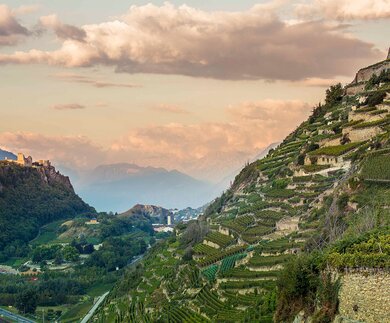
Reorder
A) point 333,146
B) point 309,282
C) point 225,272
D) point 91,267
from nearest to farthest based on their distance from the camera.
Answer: point 309,282
point 225,272
point 333,146
point 91,267

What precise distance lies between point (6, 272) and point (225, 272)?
266 ft

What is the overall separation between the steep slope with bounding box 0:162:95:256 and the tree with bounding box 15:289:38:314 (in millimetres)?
48022

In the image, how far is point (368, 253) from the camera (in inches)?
706

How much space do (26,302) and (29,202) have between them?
3311 inches

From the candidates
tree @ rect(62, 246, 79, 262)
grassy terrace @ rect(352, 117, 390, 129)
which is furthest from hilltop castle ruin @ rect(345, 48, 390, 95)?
tree @ rect(62, 246, 79, 262)

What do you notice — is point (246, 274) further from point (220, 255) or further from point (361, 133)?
point (361, 133)

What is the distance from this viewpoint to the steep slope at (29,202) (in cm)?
14425

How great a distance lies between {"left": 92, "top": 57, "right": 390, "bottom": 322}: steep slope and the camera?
108ft

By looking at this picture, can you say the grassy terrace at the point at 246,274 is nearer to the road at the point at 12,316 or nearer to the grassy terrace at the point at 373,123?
the grassy terrace at the point at 373,123

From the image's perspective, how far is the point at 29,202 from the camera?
541 feet

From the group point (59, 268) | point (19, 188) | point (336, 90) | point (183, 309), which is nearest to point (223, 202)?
point (336, 90)

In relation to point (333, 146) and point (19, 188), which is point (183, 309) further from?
point (19, 188)

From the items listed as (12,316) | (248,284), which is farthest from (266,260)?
(12,316)

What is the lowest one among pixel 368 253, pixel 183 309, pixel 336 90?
pixel 183 309
